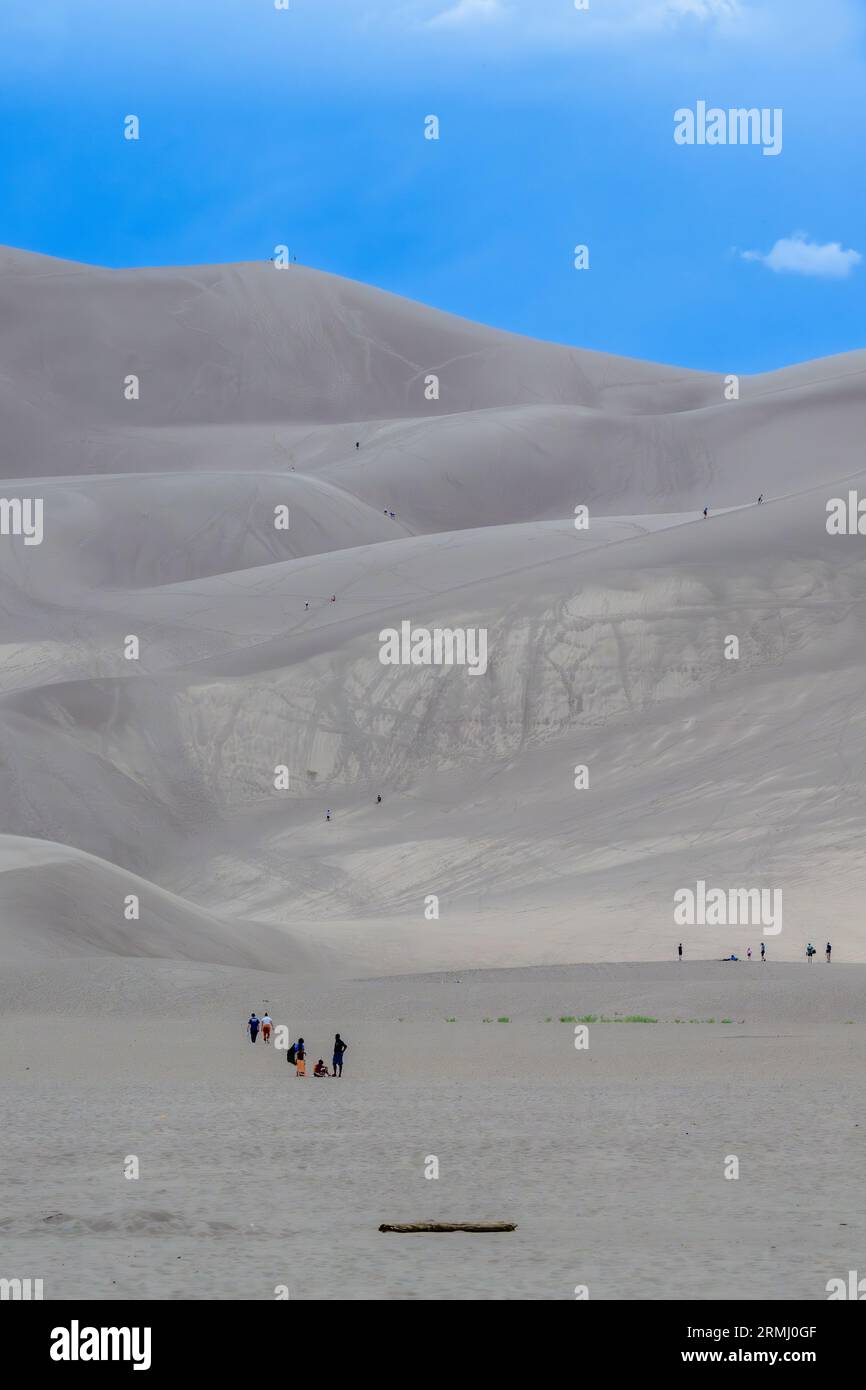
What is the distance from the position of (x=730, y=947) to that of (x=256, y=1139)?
32.3m

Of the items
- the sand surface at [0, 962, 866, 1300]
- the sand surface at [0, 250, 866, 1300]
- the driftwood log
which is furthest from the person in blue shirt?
the driftwood log

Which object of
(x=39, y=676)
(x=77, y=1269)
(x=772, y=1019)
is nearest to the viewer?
(x=77, y=1269)

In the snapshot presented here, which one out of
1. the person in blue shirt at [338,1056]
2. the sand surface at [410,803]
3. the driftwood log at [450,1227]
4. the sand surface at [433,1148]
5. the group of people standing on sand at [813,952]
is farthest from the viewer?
the group of people standing on sand at [813,952]

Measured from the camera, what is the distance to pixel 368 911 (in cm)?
5869

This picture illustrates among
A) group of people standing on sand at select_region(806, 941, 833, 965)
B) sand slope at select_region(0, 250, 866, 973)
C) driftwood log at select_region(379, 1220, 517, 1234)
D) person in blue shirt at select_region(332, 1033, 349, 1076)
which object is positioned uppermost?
sand slope at select_region(0, 250, 866, 973)

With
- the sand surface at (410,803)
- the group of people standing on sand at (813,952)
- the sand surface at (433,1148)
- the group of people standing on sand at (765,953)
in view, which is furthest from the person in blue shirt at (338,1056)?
the group of people standing on sand at (765,953)

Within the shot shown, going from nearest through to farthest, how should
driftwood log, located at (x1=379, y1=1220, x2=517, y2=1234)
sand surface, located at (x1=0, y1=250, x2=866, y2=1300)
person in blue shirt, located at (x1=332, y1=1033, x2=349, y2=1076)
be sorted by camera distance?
driftwood log, located at (x1=379, y1=1220, x2=517, y2=1234), sand surface, located at (x1=0, y1=250, x2=866, y2=1300), person in blue shirt, located at (x1=332, y1=1033, x2=349, y2=1076)

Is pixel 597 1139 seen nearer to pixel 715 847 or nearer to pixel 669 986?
pixel 669 986

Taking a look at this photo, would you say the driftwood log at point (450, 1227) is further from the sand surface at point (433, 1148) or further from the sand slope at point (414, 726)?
the sand slope at point (414, 726)

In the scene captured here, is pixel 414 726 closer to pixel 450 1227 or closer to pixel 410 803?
pixel 410 803

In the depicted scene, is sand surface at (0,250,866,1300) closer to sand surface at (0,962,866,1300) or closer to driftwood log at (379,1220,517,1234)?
sand surface at (0,962,866,1300)

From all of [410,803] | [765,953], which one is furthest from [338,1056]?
[410,803]

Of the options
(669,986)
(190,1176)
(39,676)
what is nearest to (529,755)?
(39,676)

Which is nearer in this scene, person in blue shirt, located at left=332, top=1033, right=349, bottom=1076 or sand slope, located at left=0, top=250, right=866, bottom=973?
person in blue shirt, located at left=332, top=1033, right=349, bottom=1076
